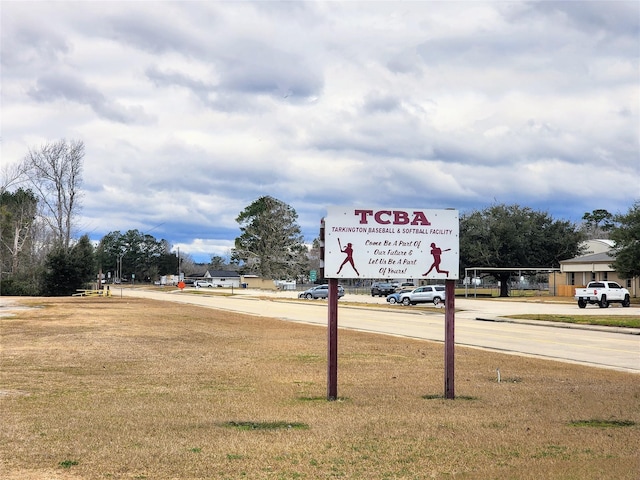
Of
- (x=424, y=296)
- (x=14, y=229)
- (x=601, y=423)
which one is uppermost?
(x=14, y=229)

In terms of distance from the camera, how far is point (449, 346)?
34.9 ft

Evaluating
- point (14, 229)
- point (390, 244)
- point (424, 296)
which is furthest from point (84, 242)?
point (390, 244)

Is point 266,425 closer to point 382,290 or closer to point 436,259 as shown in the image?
point 436,259

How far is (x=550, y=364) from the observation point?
611 inches

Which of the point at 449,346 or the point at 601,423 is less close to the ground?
the point at 449,346

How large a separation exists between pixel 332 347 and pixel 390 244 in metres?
1.80

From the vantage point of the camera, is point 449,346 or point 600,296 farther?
point 600,296

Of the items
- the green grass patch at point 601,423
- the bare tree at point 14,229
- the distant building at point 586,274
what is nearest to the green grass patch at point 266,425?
the green grass patch at point 601,423

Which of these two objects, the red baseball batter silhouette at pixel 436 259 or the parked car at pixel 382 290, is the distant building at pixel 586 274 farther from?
the red baseball batter silhouette at pixel 436 259

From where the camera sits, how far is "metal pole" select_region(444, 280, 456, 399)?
1041 centimetres

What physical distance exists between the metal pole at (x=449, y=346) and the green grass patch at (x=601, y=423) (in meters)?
2.13

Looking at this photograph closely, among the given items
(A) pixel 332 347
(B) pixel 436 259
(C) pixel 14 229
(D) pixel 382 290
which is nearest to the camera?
(A) pixel 332 347

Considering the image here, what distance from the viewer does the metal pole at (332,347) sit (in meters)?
10.2

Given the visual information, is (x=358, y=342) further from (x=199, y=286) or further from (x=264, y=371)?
(x=199, y=286)
